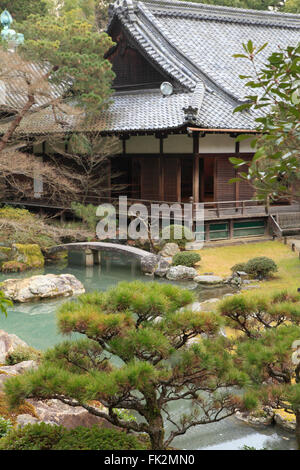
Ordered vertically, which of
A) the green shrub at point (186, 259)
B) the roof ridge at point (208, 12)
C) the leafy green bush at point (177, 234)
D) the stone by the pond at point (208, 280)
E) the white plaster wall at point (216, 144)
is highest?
the roof ridge at point (208, 12)

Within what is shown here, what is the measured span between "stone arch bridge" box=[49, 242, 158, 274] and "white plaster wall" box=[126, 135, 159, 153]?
14.3 feet

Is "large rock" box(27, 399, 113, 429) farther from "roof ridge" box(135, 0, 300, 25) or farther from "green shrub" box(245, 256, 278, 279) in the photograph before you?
"roof ridge" box(135, 0, 300, 25)

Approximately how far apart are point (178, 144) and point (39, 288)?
7.59m

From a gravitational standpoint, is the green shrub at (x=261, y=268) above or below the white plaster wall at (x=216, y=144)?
below

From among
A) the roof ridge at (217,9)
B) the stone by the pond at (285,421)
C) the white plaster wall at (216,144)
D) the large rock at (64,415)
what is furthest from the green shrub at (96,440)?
the roof ridge at (217,9)

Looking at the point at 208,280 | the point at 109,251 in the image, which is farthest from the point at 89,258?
the point at 208,280

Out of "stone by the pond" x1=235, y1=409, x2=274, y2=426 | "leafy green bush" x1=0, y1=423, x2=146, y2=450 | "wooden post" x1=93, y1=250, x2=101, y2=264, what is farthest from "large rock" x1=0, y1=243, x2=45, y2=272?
"leafy green bush" x1=0, y1=423, x2=146, y2=450

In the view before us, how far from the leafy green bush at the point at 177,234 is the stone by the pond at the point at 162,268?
126 centimetres

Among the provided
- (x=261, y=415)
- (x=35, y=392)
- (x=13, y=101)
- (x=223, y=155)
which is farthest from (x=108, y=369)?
(x=13, y=101)

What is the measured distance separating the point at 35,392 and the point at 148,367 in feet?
3.24

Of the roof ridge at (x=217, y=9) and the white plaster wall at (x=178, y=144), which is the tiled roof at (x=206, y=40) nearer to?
the roof ridge at (x=217, y=9)

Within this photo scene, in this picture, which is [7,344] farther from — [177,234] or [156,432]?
[177,234]

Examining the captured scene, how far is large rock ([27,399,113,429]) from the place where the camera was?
21.9 ft

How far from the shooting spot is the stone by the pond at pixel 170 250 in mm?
16672
